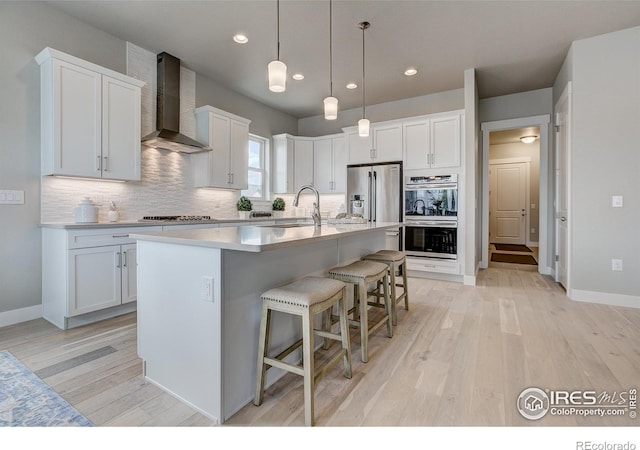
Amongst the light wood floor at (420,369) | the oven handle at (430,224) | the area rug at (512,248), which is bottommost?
the light wood floor at (420,369)

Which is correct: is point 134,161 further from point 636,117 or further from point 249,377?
point 636,117

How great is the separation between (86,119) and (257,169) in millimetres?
2967

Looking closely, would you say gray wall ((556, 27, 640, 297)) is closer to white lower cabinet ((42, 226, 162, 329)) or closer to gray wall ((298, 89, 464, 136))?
gray wall ((298, 89, 464, 136))

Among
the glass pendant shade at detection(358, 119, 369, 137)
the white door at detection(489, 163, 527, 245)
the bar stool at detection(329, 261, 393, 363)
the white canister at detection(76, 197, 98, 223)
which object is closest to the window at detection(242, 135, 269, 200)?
the white canister at detection(76, 197, 98, 223)

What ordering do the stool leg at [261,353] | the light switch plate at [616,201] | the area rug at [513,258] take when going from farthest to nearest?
the area rug at [513,258], the light switch plate at [616,201], the stool leg at [261,353]

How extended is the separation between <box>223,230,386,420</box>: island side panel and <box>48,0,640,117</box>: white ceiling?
2503 millimetres

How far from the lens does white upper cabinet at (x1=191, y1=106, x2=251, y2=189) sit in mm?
4184

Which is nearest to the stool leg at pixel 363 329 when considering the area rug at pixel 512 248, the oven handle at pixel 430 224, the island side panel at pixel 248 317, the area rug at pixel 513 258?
the island side panel at pixel 248 317

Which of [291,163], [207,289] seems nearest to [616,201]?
[207,289]

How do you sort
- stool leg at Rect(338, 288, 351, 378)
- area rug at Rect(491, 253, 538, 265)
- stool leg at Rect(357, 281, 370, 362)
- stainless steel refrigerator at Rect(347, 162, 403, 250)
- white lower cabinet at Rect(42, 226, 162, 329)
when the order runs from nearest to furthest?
stool leg at Rect(338, 288, 351, 378), stool leg at Rect(357, 281, 370, 362), white lower cabinet at Rect(42, 226, 162, 329), stainless steel refrigerator at Rect(347, 162, 403, 250), area rug at Rect(491, 253, 538, 265)

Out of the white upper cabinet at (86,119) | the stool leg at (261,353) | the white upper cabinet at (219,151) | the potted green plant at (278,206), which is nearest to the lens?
the stool leg at (261,353)

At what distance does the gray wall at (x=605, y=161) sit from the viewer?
10.7ft

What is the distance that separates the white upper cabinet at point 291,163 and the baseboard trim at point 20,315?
3.76m

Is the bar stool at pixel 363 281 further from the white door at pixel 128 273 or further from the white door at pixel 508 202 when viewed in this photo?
the white door at pixel 508 202
